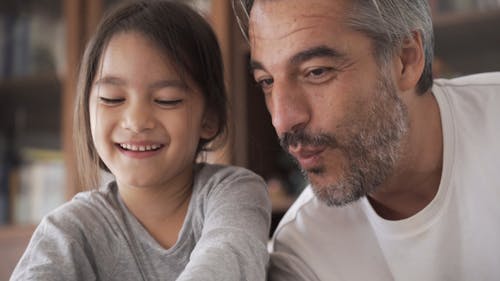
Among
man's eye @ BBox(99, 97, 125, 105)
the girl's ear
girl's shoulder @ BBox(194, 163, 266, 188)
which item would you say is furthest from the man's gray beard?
man's eye @ BBox(99, 97, 125, 105)

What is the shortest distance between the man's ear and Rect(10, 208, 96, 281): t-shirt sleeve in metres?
0.68

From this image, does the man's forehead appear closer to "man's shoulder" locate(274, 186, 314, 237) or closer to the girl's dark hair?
the girl's dark hair

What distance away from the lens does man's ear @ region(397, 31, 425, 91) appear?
48.1 inches

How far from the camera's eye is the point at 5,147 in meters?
2.79

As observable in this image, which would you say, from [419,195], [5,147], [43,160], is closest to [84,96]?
[419,195]

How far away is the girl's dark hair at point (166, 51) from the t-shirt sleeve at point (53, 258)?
22cm

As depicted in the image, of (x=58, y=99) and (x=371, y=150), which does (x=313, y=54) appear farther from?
(x=58, y=99)

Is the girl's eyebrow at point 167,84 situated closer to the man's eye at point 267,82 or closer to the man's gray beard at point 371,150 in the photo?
the man's eye at point 267,82

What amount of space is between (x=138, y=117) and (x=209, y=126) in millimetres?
194

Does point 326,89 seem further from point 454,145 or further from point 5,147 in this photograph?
point 5,147

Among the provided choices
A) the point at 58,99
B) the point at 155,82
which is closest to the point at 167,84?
the point at 155,82

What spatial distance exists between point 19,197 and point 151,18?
1791 millimetres

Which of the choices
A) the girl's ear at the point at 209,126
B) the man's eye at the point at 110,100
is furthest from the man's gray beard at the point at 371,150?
the man's eye at the point at 110,100

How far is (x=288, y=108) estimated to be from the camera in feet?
3.57
